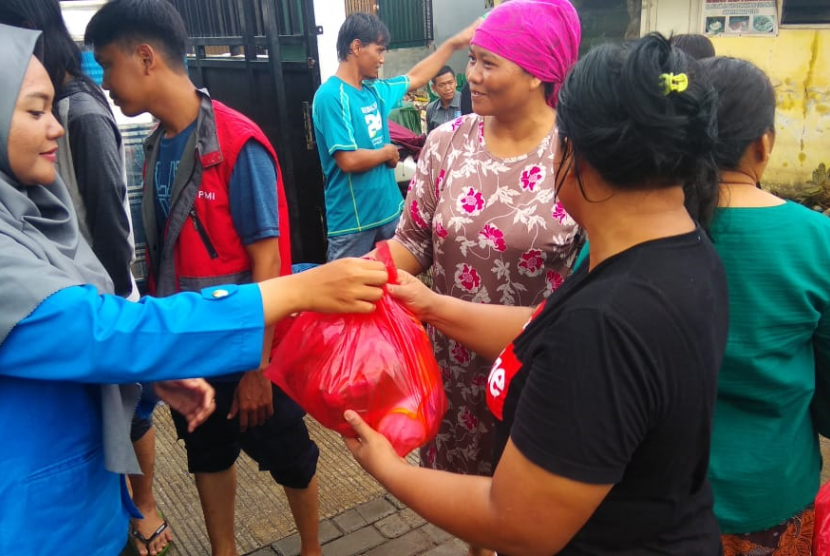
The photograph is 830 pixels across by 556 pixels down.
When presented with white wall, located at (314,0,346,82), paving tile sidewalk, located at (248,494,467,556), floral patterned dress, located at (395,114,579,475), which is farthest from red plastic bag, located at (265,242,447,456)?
white wall, located at (314,0,346,82)

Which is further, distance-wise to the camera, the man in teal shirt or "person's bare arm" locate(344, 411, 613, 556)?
the man in teal shirt

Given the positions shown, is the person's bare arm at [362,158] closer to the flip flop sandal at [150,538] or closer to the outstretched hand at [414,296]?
the flip flop sandal at [150,538]

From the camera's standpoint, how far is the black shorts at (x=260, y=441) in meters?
2.50

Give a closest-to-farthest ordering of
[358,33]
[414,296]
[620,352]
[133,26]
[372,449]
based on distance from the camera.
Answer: [620,352] < [372,449] < [414,296] < [133,26] < [358,33]

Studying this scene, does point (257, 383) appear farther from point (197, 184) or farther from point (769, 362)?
point (769, 362)

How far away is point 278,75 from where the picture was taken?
4406 mm

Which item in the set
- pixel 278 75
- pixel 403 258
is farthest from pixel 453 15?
pixel 403 258

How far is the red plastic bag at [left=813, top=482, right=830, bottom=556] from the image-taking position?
1.69m

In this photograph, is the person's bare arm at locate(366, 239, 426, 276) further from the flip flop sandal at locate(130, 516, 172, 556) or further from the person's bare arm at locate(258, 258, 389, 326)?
the flip flop sandal at locate(130, 516, 172, 556)

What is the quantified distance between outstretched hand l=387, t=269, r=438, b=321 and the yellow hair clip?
93 centimetres

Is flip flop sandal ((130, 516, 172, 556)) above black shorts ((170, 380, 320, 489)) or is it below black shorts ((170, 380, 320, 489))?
below

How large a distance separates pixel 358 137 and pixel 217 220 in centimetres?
231

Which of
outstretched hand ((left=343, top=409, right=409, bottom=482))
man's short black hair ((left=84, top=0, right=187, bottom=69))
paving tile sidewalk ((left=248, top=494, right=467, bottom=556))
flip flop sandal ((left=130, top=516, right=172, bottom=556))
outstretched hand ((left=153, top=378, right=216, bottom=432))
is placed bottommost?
paving tile sidewalk ((left=248, top=494, right=467, bottom=556))

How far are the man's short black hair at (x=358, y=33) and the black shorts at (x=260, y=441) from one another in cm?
272
